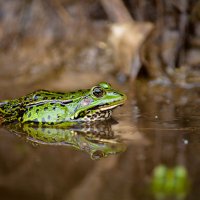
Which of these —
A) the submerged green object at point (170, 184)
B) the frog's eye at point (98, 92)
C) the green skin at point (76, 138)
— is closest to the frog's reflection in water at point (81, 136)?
the green skin at point (76, 138)

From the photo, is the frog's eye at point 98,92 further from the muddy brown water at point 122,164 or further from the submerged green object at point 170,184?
the submerged green object at point 170,184

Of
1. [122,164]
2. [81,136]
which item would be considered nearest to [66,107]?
[81,136]

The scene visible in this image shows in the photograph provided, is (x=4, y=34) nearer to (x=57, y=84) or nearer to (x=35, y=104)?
(x=57, y=84)

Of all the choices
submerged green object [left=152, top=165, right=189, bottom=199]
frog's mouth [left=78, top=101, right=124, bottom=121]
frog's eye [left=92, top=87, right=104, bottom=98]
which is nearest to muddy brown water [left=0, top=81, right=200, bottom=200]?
submerged green object [left=152, top=165, right=189, bottom=199]

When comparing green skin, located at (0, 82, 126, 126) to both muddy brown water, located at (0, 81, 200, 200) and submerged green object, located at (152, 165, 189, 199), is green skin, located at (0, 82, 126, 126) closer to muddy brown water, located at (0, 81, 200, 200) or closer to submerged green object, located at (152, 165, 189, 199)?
muddy brown water, located at (0, 81, 200, 200)

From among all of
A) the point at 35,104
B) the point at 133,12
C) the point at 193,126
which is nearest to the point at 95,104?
the point at 35,104

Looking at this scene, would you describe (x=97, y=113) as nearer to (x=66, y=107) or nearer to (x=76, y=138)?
(x=66, y=107)
